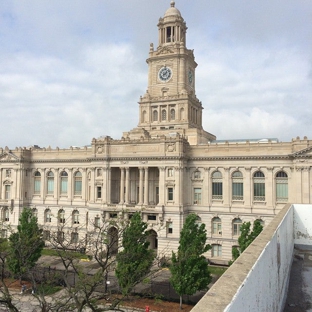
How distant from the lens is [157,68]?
6931cm

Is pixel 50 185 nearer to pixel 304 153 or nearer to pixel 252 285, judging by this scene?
pixel 304 153

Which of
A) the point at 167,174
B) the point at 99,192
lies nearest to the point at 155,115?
the point at 167,174

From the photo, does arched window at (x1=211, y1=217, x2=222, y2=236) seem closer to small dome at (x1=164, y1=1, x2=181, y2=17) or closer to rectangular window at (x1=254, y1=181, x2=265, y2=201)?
rectangular window at (x1=254, y1=181, x2=265, y2=201)

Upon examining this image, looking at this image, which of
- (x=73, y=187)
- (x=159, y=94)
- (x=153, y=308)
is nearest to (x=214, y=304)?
(x=153, y=308)

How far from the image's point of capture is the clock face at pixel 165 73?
68.2 m

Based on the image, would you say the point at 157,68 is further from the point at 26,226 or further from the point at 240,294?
the point at 240,294

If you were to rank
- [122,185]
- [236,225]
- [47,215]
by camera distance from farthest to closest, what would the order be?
1. [47,215]
2. [122,185]
3. [236,225]

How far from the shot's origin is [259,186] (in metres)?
50.2

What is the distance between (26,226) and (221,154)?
1167 inches

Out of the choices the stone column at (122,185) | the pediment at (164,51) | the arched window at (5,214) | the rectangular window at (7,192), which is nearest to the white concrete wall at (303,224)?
the stone column at (122,185)

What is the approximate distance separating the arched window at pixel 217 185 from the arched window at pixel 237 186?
2019 mm

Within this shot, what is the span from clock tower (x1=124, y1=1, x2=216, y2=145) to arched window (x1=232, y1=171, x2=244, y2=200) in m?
13.5

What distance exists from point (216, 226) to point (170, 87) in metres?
29.6

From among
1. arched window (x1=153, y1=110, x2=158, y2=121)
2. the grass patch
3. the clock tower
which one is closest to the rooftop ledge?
the grass patch
